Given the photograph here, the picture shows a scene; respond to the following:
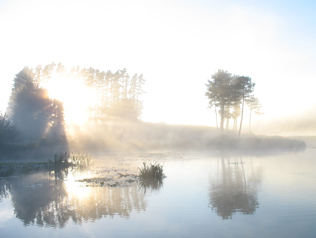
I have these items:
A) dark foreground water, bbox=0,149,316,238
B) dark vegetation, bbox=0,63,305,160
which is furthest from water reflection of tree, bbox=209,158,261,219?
dark vegetation, bbox=0,63,305,160

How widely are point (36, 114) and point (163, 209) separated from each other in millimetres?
34155

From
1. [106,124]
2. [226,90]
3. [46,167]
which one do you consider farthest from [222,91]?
[46,167]

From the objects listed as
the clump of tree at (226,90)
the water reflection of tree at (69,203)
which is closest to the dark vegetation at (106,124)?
the clump of tree at (226,90)

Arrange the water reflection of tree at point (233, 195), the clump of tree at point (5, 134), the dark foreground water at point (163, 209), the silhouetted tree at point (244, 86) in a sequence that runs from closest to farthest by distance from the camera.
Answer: the dark foreground water at point (163, 209)
the water reflection of tree at point (233, 195)
the clump of tree at point (5, 134)
the silhouetted tree at point (244, 86)

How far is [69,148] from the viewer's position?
35.0 m

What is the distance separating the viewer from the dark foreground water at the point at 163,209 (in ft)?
23.7

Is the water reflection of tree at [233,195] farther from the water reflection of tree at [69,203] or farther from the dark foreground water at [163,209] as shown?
the water reflection of tree at [69,203]

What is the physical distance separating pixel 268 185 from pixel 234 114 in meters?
50.9

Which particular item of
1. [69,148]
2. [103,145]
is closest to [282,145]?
[103,145]

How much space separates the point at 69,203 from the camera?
34.1ft

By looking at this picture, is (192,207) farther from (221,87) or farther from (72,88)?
(72,88)

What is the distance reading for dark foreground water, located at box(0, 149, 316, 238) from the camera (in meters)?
7.21

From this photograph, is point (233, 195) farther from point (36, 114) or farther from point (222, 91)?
point (222, 91)

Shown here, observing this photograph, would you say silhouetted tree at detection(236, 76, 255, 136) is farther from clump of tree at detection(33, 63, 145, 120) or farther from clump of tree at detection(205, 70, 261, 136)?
clump of tree at detection(33, 63, 145, 120)
